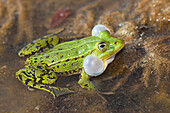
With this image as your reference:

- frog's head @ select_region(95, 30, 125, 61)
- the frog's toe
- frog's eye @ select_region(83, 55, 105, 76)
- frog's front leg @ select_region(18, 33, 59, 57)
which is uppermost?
frog's front leg @ select_region(18, 33, 59, 57)

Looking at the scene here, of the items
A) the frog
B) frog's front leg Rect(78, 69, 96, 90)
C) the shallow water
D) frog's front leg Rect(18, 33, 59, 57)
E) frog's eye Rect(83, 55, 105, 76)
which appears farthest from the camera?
frog's front leg Rect(18, 33, 59, 57)

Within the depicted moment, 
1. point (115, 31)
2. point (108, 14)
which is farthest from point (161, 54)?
point (108, 14)

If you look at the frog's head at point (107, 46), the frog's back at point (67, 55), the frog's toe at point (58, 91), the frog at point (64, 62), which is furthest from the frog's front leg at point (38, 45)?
the frog's head at point (107, 46)

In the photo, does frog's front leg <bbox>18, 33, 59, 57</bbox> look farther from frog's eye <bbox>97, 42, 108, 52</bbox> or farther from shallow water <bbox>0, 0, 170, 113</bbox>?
frog's eye <bbox>97, 42, 108, 52</bbox>

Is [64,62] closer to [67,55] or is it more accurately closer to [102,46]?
[67,55]

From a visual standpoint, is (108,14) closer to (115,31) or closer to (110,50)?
(115,31)

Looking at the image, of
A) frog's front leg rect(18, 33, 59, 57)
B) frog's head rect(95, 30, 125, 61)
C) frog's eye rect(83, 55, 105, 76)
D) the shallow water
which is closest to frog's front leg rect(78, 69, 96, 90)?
the shallow water
